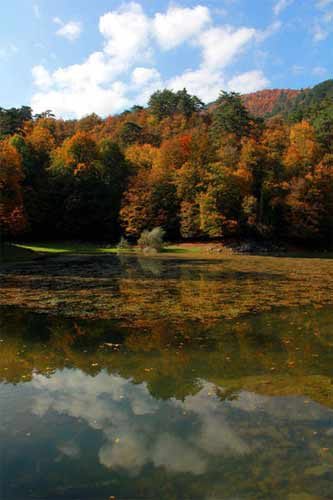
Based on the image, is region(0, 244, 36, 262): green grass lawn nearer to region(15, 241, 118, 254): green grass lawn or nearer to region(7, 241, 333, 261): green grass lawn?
region(7, 241, 333, 261): green grass lawn

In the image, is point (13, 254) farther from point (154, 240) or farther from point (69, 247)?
point (154, 240)

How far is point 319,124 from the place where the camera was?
62.2m

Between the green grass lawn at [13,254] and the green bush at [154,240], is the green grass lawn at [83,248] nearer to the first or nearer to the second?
the green bush at [154,240]

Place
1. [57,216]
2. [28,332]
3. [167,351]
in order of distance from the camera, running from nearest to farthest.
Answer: [167,351] → [28,332] → [57,216]

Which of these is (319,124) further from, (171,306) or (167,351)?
(167,351)

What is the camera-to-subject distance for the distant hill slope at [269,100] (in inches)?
4400

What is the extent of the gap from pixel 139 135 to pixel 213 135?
1609 cm

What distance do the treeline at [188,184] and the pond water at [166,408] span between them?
37484 mm

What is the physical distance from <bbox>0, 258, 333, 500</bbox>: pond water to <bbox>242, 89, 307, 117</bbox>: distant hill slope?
10928cm

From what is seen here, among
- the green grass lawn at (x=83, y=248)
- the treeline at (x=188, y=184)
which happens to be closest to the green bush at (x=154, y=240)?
the green grass lawn at (x=83, y=248)

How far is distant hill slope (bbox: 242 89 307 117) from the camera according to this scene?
11177cm

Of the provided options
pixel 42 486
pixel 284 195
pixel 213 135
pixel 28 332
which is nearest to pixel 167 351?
pixel 28 332

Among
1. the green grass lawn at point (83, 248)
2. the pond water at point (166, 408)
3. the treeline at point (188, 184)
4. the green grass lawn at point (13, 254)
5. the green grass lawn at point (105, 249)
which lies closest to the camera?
the pond water at point (166, 408)

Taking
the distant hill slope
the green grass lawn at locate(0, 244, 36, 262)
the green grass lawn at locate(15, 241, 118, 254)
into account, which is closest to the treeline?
the green grass lawn at locate(15, 241, 118, 254)
